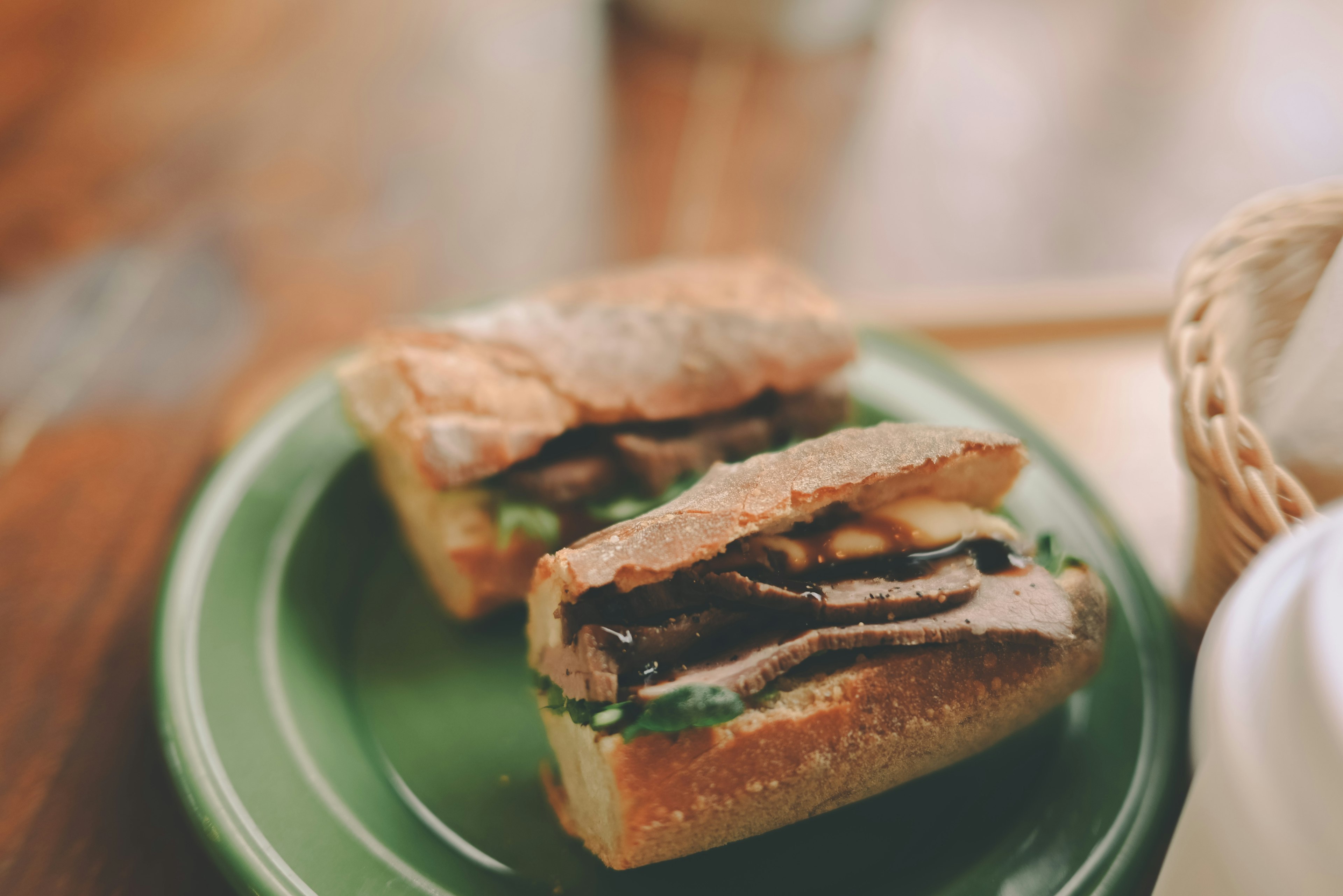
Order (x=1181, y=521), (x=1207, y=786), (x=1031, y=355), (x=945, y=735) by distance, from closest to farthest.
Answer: (x=1207, y=786) → (x=945, y=735) → (x=1181, y=521) → (x=1031, y=355)

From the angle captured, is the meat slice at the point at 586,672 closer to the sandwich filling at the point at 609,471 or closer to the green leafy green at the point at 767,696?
the green leafy green at the point at 767,696

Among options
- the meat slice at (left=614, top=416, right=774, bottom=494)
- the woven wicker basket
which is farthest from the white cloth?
the meat slice at (left=614, top=416, right=774, bottom=494)

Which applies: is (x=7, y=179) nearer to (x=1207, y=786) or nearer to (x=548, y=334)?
(x=548, y=334)

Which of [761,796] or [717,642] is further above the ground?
[717,642]

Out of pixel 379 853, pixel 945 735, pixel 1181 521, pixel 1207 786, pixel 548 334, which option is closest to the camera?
pixel 1207 786

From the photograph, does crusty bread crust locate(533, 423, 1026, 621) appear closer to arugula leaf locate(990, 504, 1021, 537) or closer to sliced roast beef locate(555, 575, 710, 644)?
sliced roast beef locate(555, 575, 710, 644)

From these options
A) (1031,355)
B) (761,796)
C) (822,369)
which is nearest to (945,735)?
(761,796)

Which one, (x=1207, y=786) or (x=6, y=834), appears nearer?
(x=1207, y=786)
